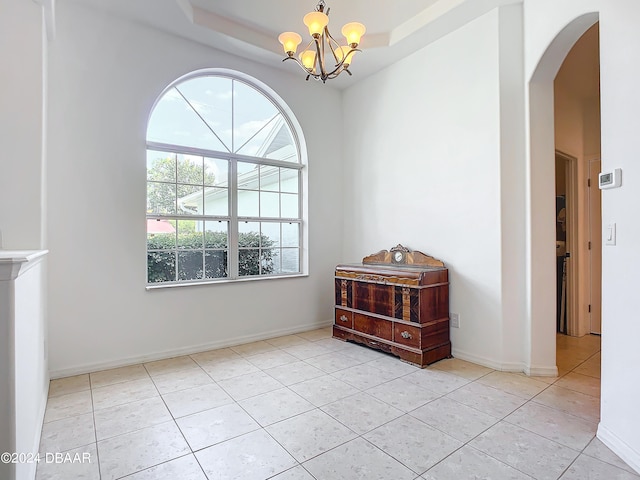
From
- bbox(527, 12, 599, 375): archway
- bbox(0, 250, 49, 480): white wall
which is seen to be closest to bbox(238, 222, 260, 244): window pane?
bbox(0, 250, 49, 480): white wall

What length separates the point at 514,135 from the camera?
9.68 feet

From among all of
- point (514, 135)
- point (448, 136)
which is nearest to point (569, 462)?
point (514, 135)

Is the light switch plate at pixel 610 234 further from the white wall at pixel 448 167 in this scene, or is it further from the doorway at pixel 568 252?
the doorway at pixel 568 252

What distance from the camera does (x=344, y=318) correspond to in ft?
12.7

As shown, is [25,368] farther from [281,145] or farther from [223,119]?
[281,145]

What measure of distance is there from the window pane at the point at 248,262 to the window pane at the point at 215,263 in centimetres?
19

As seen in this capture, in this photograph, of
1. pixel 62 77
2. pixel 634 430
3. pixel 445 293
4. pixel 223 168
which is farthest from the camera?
pixel 223 168

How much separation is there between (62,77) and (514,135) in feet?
12.6

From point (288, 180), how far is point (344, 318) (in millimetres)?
1862

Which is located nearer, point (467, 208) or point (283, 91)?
point (467, 208)

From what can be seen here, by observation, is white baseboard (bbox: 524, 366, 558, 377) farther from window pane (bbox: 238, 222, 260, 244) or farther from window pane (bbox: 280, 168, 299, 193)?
window pane (bbox: 280, 168, 299, 193)

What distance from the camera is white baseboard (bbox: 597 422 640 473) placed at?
169 centimetres

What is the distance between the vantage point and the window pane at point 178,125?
3.43 metres

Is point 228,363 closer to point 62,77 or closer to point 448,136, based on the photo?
point 62,77
